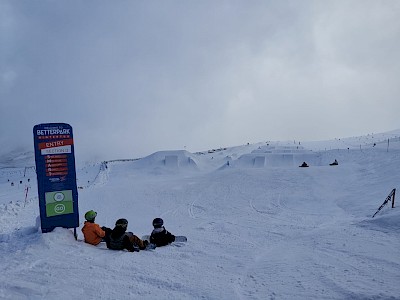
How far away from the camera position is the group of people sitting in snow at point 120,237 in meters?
7.75

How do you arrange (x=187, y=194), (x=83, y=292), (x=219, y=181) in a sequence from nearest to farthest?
1. (x=83, y=292)
2. (x=187, y=194)
3. (x=219, y=181)

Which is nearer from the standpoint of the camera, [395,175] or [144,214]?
[144,214]

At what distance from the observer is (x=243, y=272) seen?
19.3 ft

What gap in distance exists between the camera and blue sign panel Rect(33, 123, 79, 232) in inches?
340

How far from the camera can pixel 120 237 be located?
7762 mm

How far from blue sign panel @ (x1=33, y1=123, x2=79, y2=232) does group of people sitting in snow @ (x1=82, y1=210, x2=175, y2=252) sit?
86cm

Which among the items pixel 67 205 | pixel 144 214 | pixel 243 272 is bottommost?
pixel 144 214

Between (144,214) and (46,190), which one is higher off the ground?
(46,190)

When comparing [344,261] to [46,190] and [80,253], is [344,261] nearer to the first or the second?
[80,253]

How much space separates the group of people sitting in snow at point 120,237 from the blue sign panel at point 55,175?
86 cm

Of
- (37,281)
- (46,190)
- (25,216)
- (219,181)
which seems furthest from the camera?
(219,181)

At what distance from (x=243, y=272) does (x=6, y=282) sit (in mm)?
4057

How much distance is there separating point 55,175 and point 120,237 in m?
2.77

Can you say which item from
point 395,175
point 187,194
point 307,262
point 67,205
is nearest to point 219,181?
point 187,194
